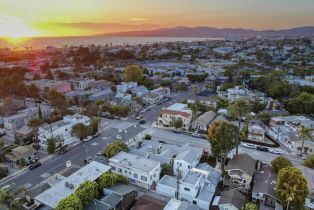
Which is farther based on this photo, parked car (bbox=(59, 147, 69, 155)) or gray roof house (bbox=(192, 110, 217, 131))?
gray roof house (bbox=(192, 110, 217, 131))

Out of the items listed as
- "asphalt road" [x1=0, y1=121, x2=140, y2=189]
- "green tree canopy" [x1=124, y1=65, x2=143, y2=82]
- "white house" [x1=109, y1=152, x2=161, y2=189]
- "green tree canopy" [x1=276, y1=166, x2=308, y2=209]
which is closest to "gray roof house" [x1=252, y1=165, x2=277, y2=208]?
"green tree canopy" [x1=276, y1=166, x2=308, y2=209]

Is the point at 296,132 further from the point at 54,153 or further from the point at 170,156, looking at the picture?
the point at 54,153

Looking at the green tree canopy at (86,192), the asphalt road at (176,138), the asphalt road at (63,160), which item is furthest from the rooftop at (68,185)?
the asphalt road at (176,138)

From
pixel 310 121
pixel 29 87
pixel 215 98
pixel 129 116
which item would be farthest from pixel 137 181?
pixel 29 87

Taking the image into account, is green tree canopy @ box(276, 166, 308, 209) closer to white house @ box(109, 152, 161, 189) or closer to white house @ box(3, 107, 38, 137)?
white house @ box(109, 152, 161, 189)

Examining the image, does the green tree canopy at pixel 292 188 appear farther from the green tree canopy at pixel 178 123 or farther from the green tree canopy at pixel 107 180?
the green tree canopy at pixel 178 123

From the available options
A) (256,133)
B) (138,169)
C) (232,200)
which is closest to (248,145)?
(256,133)
